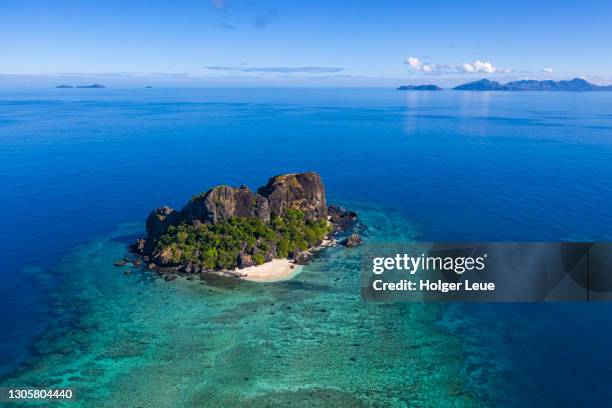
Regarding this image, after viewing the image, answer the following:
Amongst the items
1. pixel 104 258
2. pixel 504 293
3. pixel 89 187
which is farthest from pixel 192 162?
pixel 504 293

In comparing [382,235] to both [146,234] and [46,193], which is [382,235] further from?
[46,193]

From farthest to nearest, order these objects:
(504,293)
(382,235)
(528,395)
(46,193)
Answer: (46,193) < (382,235) < (504,293) < (528,395)

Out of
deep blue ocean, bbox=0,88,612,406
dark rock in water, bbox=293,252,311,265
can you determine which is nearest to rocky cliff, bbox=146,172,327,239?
dark rock in water, bbox=293,252,311,265

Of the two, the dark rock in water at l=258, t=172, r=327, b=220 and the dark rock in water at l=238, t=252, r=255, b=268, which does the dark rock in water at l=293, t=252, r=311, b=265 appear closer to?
the dark rock in water at l=238, t=252, r=255, b=268

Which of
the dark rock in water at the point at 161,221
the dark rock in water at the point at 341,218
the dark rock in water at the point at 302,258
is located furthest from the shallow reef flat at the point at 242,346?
the dark rock in water at the point at 341,218

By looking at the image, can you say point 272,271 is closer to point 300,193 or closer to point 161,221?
point 300,193

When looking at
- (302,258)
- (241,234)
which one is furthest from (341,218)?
(241,234)

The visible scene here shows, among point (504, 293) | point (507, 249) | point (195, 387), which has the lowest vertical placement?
point (195, 387)
